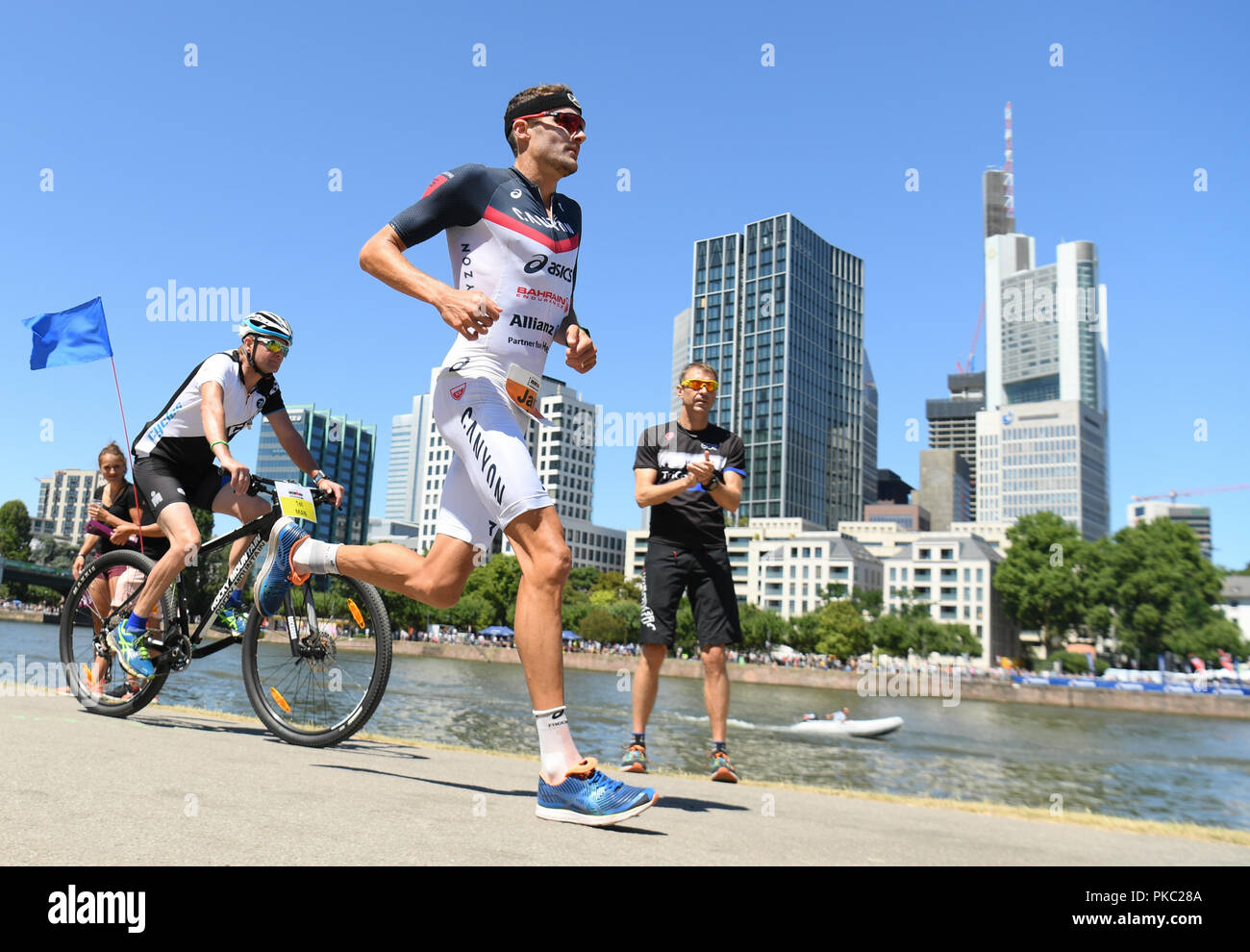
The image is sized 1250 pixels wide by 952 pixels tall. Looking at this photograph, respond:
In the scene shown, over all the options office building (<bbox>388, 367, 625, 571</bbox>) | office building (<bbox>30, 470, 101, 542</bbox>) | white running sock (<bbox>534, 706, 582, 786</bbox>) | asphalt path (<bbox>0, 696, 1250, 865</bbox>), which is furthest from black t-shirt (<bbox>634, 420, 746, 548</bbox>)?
office building (<bbox>30, 470, 101, 542</bbox>)

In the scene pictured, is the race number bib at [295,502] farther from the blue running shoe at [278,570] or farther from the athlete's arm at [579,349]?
the athlete's arm at [579,349]

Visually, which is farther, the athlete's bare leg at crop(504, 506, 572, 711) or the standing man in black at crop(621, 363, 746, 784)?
the standing man in black at crop(621, 363, 746, 784)

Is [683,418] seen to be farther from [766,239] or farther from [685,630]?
[766,239]

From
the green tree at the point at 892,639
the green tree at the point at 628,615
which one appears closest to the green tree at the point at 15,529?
the green tree at the point at 628,615

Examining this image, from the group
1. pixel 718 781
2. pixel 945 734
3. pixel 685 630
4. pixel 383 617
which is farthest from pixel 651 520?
pixel 685 630

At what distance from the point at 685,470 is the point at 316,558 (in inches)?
104

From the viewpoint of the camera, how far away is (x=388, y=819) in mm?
2615

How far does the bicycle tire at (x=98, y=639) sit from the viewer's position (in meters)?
5.37

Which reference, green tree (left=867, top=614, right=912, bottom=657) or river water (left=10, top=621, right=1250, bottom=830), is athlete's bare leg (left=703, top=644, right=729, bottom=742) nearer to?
river water (left=10, top=621, right=1250, bottom=830)

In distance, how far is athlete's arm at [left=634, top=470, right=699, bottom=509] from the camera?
568cm

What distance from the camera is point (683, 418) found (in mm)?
6309

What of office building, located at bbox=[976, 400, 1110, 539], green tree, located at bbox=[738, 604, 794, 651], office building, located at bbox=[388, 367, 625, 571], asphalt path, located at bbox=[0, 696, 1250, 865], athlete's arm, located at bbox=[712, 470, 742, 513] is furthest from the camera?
office building, located at bbox=[976, 400, 1110, 539]

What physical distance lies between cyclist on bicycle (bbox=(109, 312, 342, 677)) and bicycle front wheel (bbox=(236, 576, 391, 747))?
1.32 ft
